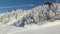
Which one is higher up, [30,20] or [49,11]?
[49,11]

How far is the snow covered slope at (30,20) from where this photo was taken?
307 cm

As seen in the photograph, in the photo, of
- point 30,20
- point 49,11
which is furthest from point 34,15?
point 49,11

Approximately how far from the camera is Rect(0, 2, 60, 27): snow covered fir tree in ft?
10.6

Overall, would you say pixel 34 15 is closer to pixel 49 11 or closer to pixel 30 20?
pixel 30 20

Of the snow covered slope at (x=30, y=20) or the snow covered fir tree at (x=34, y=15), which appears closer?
the snow covered slope at (x=30, y=20)

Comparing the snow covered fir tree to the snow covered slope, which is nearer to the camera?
the snow covered slope

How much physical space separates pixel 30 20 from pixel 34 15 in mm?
116

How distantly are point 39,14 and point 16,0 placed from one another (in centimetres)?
53

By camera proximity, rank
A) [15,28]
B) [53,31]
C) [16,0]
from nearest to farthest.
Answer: [53,31], [15,28], [16,0]

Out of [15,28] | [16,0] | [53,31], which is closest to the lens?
[53,31]

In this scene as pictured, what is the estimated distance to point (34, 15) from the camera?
325 centimetres

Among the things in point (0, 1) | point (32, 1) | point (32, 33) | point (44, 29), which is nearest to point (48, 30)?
point (44, 29)

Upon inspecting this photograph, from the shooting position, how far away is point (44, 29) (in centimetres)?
301

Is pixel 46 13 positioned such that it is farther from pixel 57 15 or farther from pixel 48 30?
pixel 48 30
